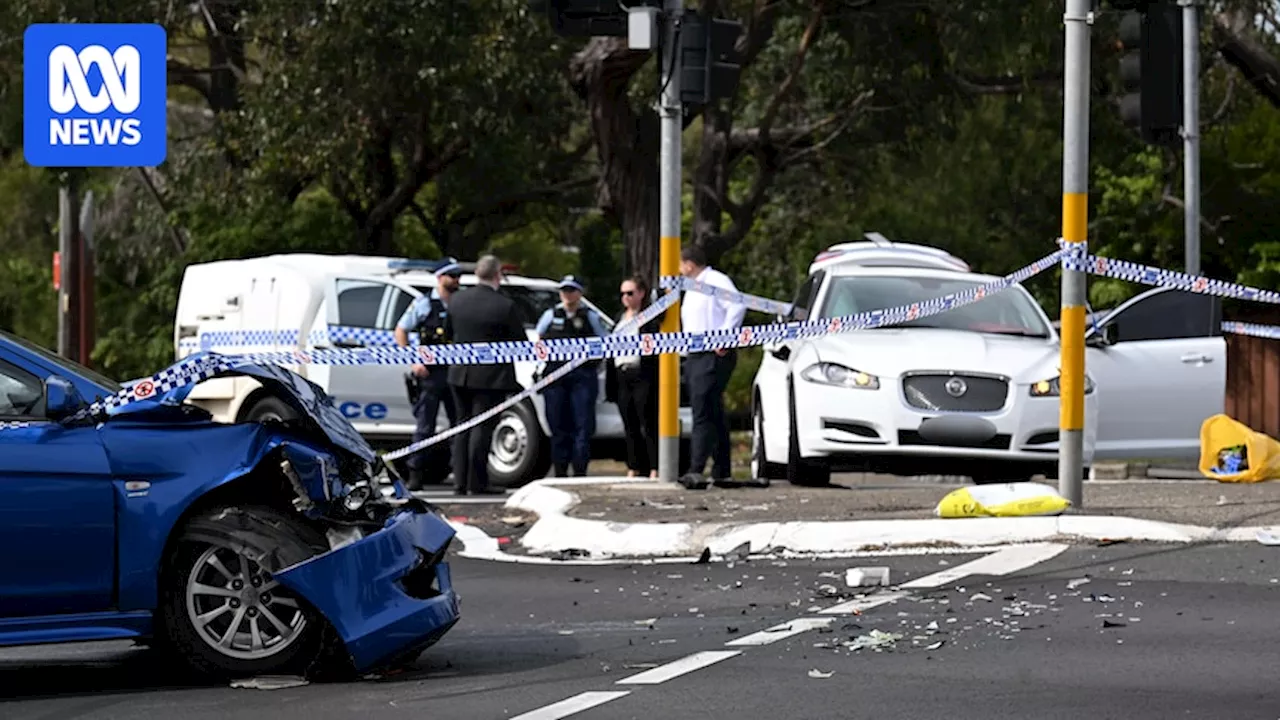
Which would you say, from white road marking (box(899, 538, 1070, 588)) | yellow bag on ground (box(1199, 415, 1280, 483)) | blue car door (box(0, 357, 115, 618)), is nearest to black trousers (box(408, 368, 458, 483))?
yellow bag on ground (box(1199, 415, 1280, 483))

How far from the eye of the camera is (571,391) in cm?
1961

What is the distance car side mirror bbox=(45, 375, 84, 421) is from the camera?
8172 mm

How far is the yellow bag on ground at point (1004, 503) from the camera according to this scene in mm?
13133

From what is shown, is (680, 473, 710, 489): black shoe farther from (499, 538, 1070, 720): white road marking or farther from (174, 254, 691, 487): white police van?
(174, 254, 691, 487): white police van

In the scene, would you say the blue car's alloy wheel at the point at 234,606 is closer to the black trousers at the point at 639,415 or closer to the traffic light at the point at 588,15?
the traffic light at the point at 588,15

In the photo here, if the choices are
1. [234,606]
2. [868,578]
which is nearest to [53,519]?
[234,606]

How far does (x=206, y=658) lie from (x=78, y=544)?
0.59 metres

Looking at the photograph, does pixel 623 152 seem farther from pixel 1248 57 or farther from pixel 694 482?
pixel 694 482

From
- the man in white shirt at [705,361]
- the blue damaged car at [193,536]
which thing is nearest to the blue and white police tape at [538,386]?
the man in white shirt at [705,361]

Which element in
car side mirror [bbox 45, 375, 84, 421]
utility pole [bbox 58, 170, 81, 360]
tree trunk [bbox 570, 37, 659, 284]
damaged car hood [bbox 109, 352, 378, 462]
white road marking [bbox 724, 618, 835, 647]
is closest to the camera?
car side mirror [bbox 45, 375, 84, 421]

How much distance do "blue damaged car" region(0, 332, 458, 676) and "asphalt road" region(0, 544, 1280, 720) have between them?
21 centimetres

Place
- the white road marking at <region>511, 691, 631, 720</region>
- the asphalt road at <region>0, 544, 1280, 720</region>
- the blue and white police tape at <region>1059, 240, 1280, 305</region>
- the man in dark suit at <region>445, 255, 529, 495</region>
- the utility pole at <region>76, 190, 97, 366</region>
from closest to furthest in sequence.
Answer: the white road marking at <region>511, 691, 631, 720</region> → the asphalt road at <region>0, 544, 1280, 720</region> → the blue and white police tape at <region>1059, 240, 1280, 305</region> → the man in dark suit at <region>445, 255, 529, 495</region> → the utility pole at <region>76, 190, 97, 366</region>

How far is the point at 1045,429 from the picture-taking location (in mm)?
16188

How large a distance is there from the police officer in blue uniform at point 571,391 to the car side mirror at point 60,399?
11.1 metres
